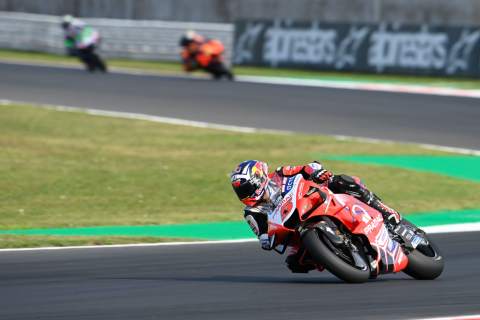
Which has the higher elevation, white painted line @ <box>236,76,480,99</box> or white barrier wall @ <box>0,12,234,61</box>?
white painted line @ <box>236,76,480,99</box>

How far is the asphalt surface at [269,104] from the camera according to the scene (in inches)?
875

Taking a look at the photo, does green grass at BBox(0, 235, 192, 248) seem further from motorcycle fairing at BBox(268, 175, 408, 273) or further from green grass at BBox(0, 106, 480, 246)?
motorcycle fairing at BBox(268, 175, 408, 273)

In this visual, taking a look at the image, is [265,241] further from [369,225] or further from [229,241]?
[229,241]

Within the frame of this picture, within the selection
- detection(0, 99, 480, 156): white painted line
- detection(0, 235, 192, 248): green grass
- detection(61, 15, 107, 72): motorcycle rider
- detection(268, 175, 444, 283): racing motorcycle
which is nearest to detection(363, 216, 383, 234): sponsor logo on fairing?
detection(268, 175, 444, 283): racing motorcycle

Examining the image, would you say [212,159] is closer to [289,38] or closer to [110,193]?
[110,193]

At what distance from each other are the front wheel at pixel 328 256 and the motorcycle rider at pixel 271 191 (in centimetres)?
37

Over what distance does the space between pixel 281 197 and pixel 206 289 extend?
0.93 metres

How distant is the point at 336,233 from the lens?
8.38 m

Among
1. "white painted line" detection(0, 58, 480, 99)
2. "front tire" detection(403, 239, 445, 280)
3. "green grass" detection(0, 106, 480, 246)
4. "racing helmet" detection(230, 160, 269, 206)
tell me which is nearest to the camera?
"racing helmet" detection(230, 160, 269, 206)

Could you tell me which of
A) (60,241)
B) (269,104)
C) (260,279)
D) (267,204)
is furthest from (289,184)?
(269,104)

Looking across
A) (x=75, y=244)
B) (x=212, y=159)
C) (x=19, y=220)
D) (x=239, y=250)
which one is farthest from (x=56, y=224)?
(x=212, y=159)

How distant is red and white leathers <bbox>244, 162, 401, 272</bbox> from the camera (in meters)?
→ 8.57

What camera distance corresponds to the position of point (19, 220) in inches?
537

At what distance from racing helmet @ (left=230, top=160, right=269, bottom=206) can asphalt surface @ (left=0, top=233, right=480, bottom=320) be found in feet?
2.42
